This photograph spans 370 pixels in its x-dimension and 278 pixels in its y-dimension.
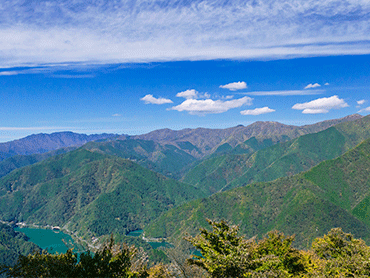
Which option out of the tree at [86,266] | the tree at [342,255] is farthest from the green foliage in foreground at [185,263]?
the tree at [342,255]

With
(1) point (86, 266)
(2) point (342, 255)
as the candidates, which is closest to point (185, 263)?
(1) point (86, 266)

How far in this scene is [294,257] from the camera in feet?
141

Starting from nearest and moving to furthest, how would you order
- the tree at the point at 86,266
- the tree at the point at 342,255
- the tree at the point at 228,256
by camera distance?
the tree at the point at 228,256 < the tree at the point at 86,266 < the tree at the point at 342,255

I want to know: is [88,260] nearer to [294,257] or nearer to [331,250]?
[294,257]

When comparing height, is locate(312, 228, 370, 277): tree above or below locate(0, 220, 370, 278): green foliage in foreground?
below

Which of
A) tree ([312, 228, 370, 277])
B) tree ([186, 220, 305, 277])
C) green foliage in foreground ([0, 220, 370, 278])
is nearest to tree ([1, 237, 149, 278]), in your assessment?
green foliage in foreground ([0, 220, 370, 278])

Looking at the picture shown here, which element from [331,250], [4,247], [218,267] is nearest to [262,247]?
[331,250]

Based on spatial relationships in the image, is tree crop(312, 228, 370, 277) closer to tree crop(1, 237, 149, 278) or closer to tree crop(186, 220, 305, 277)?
tree crop(186, 220, 305, 277)

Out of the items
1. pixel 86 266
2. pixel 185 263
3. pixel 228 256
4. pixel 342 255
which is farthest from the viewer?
pixel 342 255

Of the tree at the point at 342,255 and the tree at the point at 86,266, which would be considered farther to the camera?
the tree at the point at 342,255

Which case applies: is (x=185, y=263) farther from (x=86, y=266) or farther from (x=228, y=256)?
(x=86, y=266)

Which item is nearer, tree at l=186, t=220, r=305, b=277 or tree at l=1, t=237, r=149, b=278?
tree at l=186, t=220, r=305, b=277

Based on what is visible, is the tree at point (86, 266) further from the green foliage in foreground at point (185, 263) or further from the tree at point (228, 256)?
the tree at point (228, 256)

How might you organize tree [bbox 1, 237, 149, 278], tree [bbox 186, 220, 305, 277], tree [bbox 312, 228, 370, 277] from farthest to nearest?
tree [bbox 312, 228, 370, 277]
tree [bbox 1, 237, 149, 278]
tree [bbox 186, 220, 305, 277]
